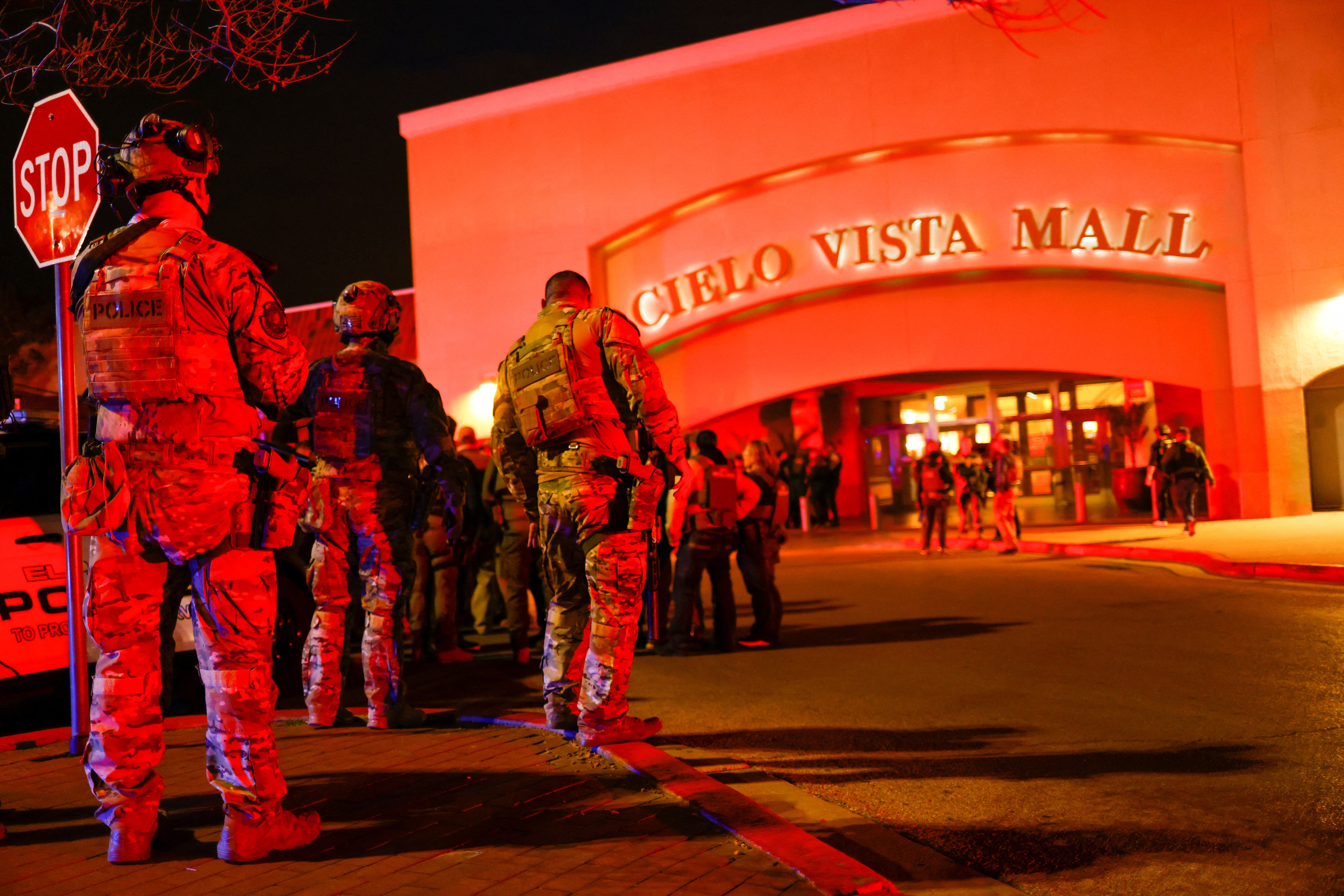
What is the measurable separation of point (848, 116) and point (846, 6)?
2.00 metres

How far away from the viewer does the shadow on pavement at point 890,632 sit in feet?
28.2

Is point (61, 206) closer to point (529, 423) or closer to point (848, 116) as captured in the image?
point (529, 423)

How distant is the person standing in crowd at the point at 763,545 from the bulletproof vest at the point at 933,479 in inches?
281

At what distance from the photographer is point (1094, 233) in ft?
65.7

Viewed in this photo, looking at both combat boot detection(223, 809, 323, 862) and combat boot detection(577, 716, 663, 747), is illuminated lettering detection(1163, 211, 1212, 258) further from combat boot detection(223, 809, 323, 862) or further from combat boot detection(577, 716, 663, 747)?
combat boot detection(223, 809, 323, 862)

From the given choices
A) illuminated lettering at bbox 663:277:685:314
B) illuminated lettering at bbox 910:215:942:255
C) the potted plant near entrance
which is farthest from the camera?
illuminated lettering at bbox 663:277:685:314

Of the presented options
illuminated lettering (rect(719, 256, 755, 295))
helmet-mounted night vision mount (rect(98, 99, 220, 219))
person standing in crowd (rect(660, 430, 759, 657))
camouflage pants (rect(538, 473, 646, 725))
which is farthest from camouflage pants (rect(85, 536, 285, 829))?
illuminated lettering (rect(719, 256, 755, 295))

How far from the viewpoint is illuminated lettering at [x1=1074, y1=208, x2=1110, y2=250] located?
20.0 m

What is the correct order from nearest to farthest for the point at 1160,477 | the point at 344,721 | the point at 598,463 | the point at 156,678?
1. the point at 156,678
2. the point at 598,463
3. the point at 344,721
4. the point at 1160,477

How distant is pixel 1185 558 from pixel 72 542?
12008 mm

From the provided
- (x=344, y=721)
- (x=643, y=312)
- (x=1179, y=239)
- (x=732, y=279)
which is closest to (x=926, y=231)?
(x=732, y=279)

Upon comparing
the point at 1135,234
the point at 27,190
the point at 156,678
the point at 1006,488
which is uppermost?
the point at 1135,234

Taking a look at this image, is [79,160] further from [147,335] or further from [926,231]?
[926,231]

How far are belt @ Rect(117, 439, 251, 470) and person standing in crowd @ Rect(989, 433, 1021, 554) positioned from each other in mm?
12984
